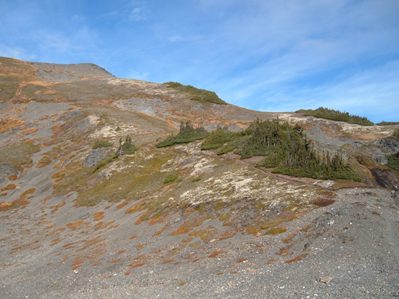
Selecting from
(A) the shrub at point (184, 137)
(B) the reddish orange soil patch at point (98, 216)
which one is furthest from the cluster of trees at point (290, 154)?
(B) the reddish orange soil patch at point (98, 216)

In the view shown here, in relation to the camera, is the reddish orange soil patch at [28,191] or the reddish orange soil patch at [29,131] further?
the reddish orange soil patch at [29,131]

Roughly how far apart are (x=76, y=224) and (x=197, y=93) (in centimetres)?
8731

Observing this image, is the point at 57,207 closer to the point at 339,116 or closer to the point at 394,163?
the point at 394,163

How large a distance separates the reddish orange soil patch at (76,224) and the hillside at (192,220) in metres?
0.25

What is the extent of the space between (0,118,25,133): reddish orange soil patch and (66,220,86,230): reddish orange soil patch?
61.4 meters

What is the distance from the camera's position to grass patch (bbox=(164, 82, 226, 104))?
11456 centimetres

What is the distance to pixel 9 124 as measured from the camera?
95938 millimetres

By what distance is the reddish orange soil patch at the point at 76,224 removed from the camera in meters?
40.4

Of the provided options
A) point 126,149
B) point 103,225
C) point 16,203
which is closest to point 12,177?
point 16,203

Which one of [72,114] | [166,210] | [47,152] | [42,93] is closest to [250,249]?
[166,210]

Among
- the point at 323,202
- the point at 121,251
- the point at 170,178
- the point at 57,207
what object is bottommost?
the point at 57,207

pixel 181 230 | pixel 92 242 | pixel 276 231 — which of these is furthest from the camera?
pixel 92 242

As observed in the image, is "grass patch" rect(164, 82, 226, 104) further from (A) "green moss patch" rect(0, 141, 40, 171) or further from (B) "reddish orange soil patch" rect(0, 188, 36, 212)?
(B) "reddish orange soil patch" rect(0, 188, 36, 212)

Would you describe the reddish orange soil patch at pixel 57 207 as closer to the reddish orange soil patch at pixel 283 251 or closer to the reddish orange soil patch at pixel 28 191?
the reddish orange soil patch at pixel 28 191
